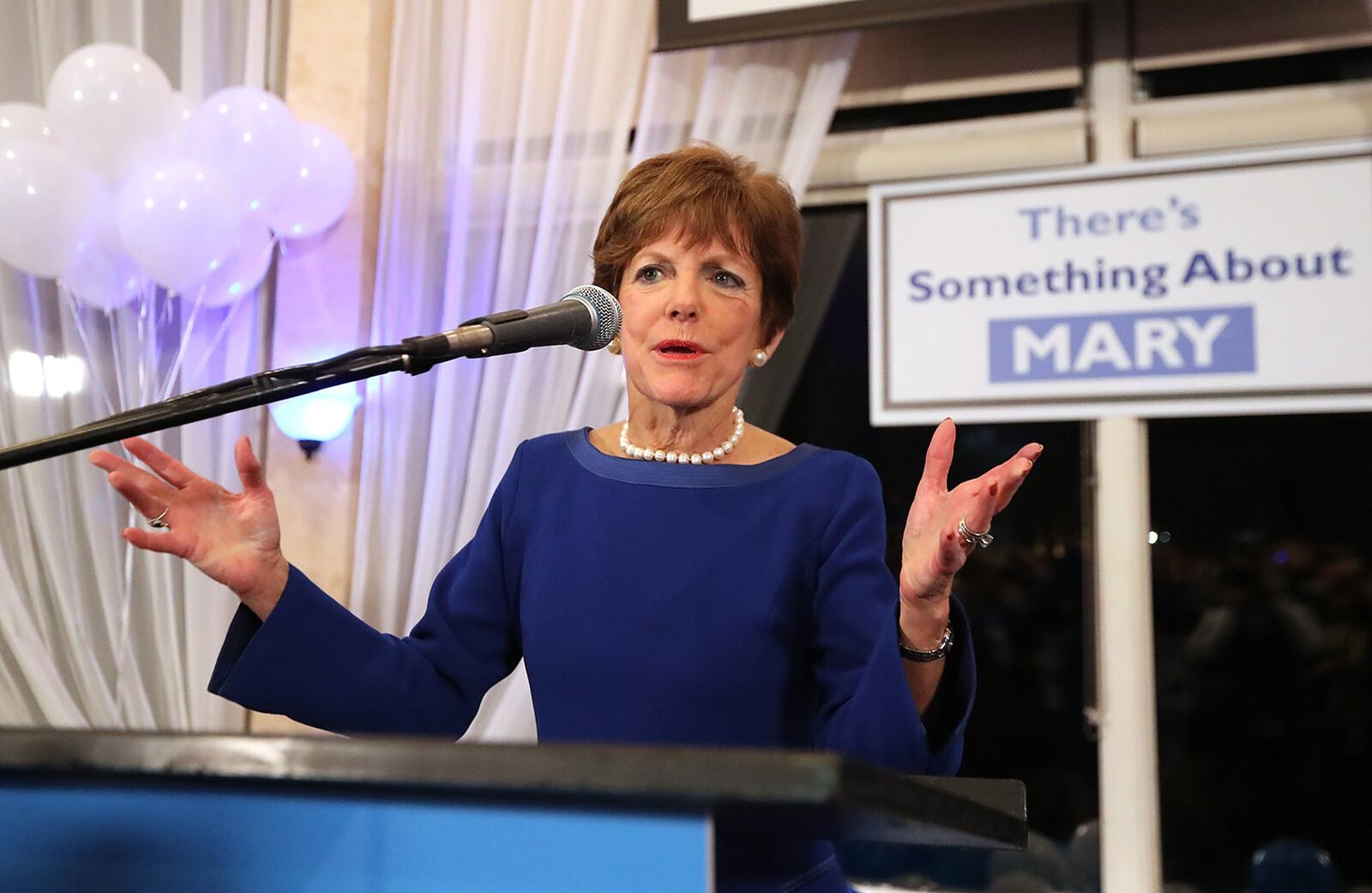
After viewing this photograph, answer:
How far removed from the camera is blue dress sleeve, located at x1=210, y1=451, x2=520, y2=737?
52.3 inches

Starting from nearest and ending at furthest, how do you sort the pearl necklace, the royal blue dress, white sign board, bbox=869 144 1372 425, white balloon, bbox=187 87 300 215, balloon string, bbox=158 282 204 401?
the royal blue dress, the pearl necklace, white sign board, bbox=869 144 1372 425, white balloon, bbox=187 87 300 215, balloon string, bbox=158 282 204 401

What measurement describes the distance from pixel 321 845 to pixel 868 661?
596 millimetres

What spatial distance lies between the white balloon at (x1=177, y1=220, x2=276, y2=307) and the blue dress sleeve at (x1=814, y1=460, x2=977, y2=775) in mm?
2269

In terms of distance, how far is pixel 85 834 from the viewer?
84cm

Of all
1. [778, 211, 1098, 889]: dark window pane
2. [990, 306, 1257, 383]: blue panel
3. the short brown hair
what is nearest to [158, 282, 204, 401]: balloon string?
[778, 211, 1098, 889]: dark window pane

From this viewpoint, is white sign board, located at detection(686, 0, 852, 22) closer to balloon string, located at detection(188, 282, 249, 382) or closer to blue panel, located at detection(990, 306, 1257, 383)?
blue panel, located at detection(990, 306, 1257, 383)

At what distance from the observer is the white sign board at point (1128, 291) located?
9.93ft

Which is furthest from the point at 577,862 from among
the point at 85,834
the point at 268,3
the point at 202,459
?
the point at 268,3

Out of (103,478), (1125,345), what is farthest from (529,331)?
(103,478)

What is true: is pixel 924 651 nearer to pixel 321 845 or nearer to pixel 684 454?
pixel 684 454

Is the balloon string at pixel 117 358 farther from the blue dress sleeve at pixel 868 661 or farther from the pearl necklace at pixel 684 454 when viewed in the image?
the blue dress sleeve at pixel 868 661

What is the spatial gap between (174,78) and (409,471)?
4.31 feet

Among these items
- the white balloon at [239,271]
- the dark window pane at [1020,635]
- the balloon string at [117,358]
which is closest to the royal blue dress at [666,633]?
the dark window pane at [1020,635]

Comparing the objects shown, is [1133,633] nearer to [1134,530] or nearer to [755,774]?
[1134,530]
